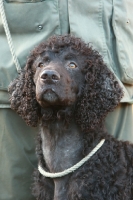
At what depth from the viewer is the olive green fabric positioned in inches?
175

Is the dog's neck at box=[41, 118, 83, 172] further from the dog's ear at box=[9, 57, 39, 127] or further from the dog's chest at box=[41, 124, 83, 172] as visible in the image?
the dog's ear at box=[9, 57, 39, 127]

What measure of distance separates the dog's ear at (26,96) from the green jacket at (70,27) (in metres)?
0.27

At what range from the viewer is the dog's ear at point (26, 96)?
413cm

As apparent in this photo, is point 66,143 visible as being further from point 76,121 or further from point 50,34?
point 50,34

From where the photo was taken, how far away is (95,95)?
13.3 ft

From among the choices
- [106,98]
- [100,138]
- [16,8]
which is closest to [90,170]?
[100,138]

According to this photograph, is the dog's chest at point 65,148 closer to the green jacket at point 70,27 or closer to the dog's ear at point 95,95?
the dog's ear at point 95,95

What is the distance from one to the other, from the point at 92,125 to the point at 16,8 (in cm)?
128

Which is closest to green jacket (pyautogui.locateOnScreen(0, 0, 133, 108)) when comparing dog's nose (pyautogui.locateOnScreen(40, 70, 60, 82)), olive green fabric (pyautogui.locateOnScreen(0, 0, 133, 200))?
olive green fabric (pyautogui.locateOnScreen(0, 0, 133, 200))

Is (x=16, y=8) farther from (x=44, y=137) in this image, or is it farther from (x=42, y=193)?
(x=42, y=193)

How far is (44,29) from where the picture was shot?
14.7ft

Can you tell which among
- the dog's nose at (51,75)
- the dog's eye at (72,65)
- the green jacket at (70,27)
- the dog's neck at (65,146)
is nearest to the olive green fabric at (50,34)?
the green jacket at (70,27)

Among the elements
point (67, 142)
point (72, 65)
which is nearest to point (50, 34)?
point (72, 65)

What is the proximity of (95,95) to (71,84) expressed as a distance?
10.8 inches
